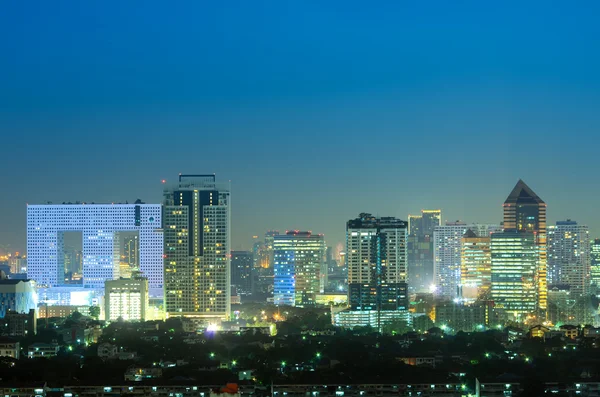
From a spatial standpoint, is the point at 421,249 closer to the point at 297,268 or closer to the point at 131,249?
the point at 297,268

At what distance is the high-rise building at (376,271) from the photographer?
50.5 meters

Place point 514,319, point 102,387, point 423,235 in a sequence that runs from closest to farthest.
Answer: point 102,387, point 514,319, point 423,235

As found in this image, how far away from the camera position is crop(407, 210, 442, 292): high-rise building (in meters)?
71.8

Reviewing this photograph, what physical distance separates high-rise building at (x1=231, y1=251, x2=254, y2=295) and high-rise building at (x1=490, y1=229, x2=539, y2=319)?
54.6 ft

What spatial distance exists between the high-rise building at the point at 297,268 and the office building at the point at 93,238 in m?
5.30

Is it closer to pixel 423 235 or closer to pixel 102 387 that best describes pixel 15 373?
pixel 102 387

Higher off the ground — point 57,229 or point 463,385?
point 57,229

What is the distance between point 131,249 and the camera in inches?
2530

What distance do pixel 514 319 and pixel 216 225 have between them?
12.2 metres

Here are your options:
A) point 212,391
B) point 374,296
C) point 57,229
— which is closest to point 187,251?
point 374,296

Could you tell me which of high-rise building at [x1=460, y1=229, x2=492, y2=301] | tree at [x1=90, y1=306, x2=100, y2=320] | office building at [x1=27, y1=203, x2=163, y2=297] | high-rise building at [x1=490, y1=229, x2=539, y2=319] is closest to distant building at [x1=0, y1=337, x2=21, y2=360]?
tree at [x1=90, y1=306, x2=100, y2=320]

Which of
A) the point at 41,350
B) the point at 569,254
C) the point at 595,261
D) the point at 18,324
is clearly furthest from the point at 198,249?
the point at 595,261

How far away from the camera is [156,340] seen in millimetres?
41719

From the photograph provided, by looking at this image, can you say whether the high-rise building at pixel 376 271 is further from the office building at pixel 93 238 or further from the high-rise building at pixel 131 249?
the high-rise building at pixel 131 249
